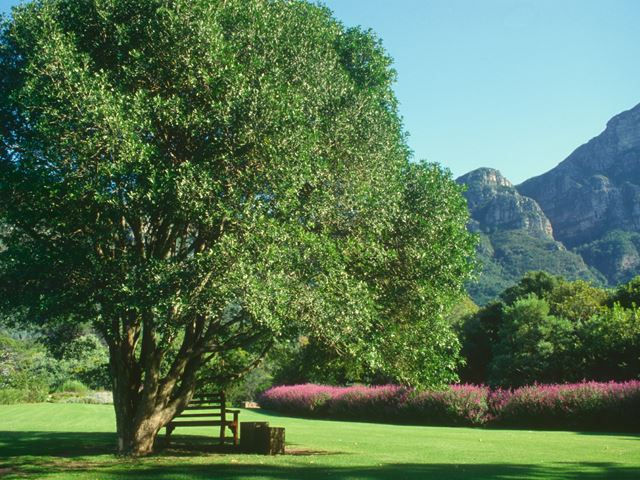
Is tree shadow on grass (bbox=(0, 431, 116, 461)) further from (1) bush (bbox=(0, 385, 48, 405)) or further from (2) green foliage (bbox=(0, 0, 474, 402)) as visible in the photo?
(1) bush (bbox=(0, 385, 48, 405))

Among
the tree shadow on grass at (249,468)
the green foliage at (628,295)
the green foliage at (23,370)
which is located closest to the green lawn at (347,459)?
the tree shadow on grass at (249,468)

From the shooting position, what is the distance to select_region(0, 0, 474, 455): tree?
14227 millimetres

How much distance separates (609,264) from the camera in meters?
166

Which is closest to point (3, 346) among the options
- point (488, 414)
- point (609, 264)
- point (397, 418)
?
point (397, 418)

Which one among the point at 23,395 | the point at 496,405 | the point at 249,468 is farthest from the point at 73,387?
the point at 249,468

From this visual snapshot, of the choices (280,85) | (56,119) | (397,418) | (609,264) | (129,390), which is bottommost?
(397,418)

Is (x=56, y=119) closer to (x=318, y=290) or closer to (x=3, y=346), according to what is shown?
(x=318, y=290)

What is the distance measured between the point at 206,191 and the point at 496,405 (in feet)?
97.7

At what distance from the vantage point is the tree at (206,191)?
1423 cm

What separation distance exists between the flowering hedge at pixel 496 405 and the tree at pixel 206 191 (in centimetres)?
1186

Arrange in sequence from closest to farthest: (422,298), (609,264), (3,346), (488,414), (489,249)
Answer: (422,298) < (488,414) < (3,346) < (609,264) < (489,249)

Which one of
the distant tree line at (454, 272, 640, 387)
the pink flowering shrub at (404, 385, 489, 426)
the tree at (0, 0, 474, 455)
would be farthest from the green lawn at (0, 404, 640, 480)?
the distant tree line at (454, 272, 640, 387)

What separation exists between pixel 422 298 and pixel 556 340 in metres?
31.1

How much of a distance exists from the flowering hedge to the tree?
11860 millimetres
